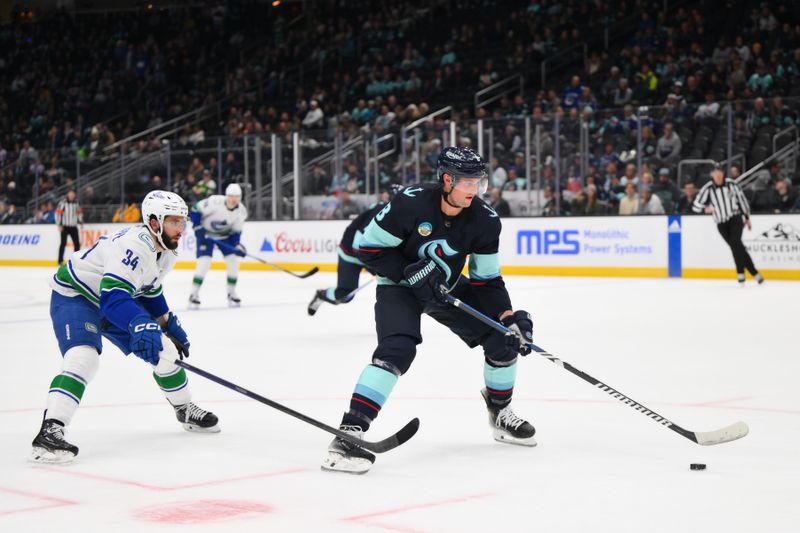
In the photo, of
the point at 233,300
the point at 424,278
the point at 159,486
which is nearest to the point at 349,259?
the point at 233,300

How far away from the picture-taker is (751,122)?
15.0 meters

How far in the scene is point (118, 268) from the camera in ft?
14.2

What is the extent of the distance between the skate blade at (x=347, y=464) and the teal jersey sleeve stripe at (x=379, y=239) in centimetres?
85

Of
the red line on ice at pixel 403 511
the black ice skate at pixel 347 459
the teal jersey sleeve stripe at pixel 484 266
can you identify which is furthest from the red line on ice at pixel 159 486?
the teal jersey sleeve stripe at pixel 484 266

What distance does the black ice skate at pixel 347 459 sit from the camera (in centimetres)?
396

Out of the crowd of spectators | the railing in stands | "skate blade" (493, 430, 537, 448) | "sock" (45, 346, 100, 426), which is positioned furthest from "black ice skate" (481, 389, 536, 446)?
the railing in stands

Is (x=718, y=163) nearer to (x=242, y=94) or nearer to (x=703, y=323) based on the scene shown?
(x=703, y=323)

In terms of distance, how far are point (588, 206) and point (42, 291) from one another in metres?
7.29

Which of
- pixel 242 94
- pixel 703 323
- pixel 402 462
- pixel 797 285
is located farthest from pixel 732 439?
pixel 242 94

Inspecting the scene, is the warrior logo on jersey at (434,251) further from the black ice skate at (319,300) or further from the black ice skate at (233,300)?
the black ice skate at (233,300)

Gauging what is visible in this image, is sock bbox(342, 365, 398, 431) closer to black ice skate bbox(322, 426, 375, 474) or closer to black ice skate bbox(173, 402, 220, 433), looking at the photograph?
black ice skate bbox(322, 426, 375, 474)

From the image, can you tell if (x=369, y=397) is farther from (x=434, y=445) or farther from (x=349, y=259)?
(x=349, y=259)

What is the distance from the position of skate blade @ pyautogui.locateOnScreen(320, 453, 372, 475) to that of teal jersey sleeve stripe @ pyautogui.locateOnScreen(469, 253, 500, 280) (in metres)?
1.00

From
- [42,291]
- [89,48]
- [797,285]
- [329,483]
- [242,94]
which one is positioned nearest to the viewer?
[329,483]
